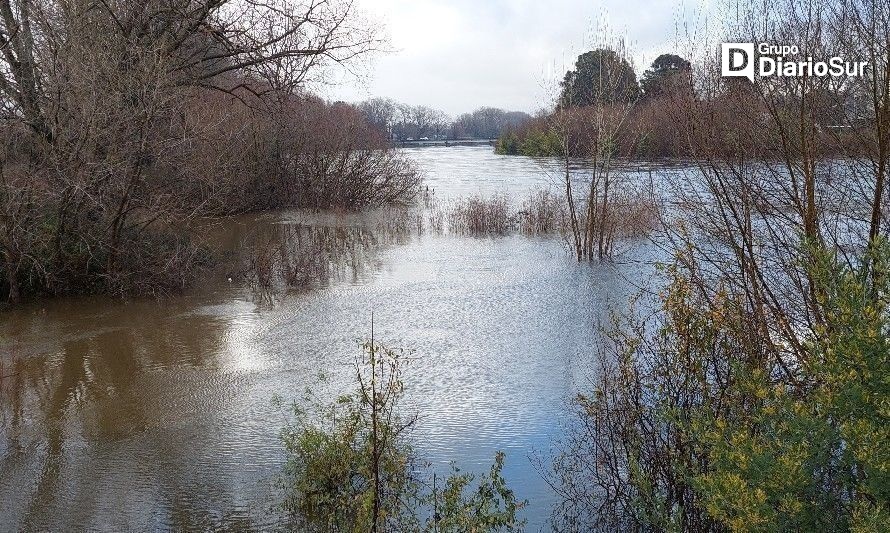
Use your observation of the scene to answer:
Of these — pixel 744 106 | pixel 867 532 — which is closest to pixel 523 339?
pixel 744 106

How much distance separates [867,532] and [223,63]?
656 inches

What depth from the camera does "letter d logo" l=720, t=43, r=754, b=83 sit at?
20.9 ft

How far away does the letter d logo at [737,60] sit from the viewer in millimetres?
6375

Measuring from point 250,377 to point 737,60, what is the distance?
547cm

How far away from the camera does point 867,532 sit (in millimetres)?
2723

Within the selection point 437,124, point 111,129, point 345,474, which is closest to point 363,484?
point 345,474

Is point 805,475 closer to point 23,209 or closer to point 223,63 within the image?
point 23,209

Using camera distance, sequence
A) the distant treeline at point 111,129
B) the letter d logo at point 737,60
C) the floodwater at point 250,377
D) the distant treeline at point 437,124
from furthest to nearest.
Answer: the distant treeline at point 437,124
the distant treeline at point 111,129
the letter d logo at point 737,60
the floodwater at point 250,377

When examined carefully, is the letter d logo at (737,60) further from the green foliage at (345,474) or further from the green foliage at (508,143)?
the green foliage at (508,143)

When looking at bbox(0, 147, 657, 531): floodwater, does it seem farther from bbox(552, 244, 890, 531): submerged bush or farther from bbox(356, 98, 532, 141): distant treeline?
bbox(356, 98, 532, 141): distant treeline

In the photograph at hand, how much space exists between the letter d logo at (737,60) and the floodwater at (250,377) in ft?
10.4

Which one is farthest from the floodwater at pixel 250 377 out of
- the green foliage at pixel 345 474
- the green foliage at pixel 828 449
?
the green foliage at pixel 828 449

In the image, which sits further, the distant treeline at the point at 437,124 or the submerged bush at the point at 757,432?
the distant treeline at the point at 437,124

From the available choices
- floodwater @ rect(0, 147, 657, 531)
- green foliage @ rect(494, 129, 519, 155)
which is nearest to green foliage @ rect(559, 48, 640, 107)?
floodwater @ rect(0, 147, 657, 531)
